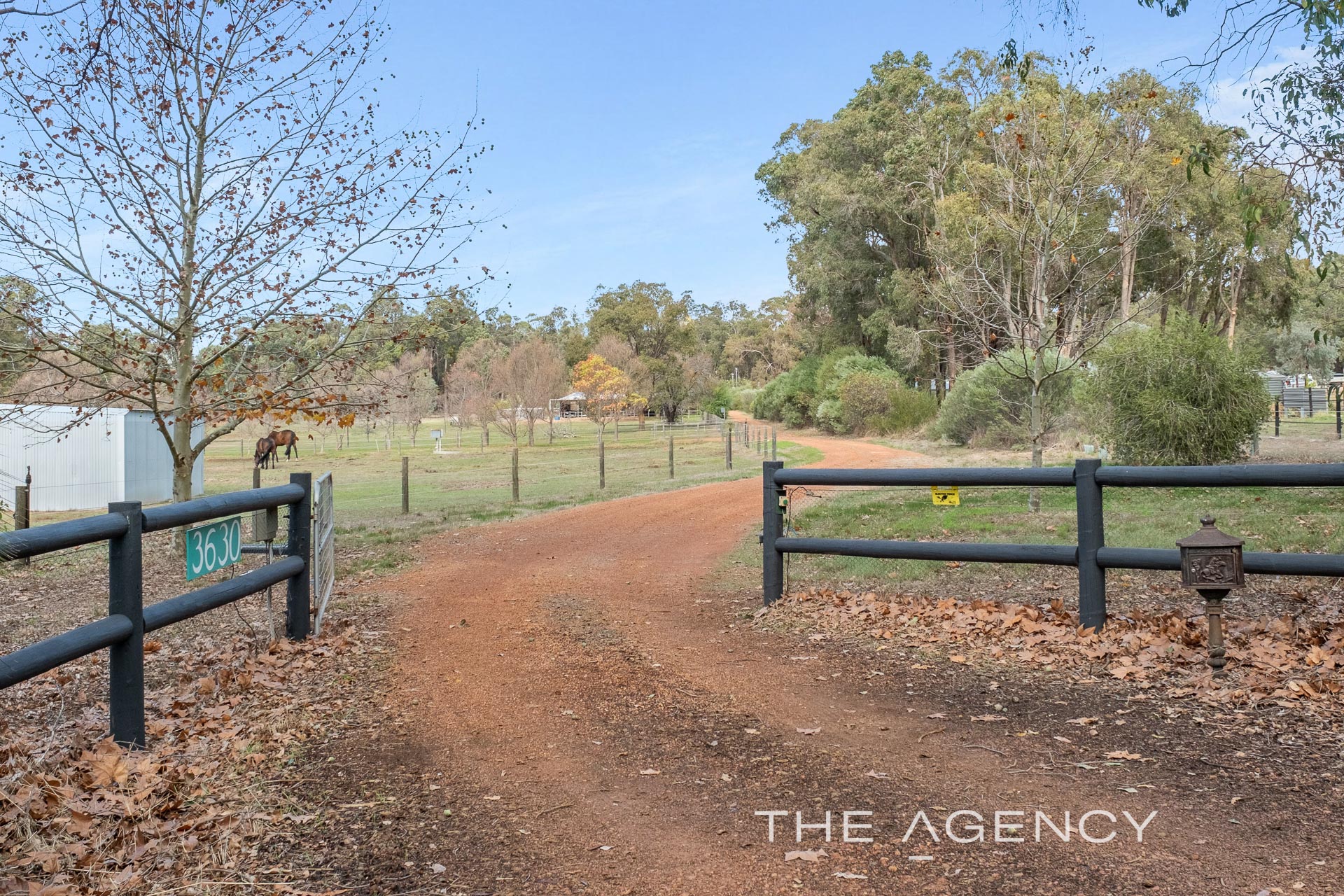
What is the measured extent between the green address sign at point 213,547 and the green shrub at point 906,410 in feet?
125

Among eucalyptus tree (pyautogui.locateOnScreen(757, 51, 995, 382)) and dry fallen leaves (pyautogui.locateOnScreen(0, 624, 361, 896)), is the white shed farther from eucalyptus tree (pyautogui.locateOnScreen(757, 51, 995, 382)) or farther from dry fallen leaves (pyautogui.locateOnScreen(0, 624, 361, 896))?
eucalyptus tree (pyautogui.locateOnScreen(757, 51, 995, 382))

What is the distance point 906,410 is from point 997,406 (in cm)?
1259

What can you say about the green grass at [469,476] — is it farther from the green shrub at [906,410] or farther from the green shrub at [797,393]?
the green shrub at [906,410]

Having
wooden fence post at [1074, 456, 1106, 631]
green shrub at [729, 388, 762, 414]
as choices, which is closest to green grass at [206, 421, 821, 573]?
wooden fence post at [1074, 456, 1106, 631]

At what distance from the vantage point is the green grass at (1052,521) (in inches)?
404

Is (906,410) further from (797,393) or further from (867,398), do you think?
(797,393)

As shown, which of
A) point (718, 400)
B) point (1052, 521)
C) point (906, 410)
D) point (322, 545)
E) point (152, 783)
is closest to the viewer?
point (152, 783)

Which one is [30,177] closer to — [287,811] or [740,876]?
[287,811]

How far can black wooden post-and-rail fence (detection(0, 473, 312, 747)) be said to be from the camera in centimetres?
390

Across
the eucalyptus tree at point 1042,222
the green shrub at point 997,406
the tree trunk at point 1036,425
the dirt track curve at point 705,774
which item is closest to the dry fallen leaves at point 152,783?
the dirt track curve at point 705,774

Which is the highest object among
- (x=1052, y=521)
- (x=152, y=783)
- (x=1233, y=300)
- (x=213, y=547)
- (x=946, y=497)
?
(x=1233, y=300)

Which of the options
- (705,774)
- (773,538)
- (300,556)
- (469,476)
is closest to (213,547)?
(300,556)

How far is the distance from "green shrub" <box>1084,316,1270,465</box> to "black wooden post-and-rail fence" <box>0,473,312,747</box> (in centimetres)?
1530

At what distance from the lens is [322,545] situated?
8312 millimetres
